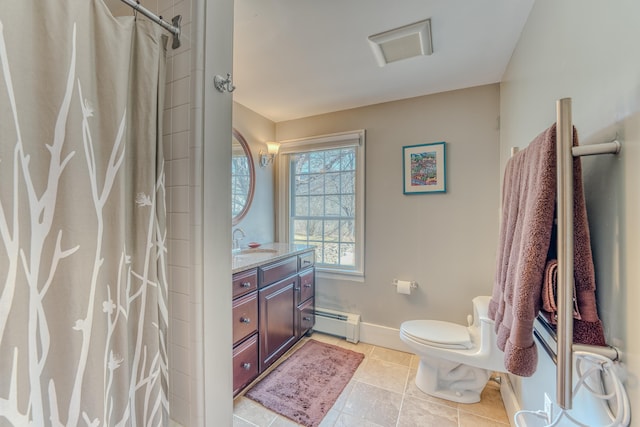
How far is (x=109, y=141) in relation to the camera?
81 cm

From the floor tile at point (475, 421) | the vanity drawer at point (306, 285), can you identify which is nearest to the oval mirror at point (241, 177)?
the vanity drawer at point (306, 285)

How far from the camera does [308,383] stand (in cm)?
186

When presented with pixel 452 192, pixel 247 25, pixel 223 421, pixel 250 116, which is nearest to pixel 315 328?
pixel 223 421

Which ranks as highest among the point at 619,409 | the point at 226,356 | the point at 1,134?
the point at 1,134

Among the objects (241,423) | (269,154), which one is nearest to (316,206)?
(269,154)

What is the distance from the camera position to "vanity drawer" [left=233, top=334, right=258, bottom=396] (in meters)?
1.62

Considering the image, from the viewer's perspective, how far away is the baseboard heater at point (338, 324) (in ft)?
8.04

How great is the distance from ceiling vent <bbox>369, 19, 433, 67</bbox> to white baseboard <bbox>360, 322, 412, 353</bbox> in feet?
7.16

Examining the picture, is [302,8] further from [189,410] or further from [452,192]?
[189,410]

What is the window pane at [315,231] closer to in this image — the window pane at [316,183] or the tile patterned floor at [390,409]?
the window pane at [316,183]

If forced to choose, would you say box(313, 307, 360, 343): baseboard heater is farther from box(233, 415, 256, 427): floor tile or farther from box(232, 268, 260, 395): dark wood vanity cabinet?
box(233, 415, 256, 427): floor tile

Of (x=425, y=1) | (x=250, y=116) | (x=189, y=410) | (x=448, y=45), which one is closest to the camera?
(x=189, y=410)

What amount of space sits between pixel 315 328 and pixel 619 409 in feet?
7.56

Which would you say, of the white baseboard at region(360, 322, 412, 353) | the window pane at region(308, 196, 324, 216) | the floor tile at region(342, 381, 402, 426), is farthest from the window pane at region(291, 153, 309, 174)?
the floor tile at region(342, 381, 402, 426)
